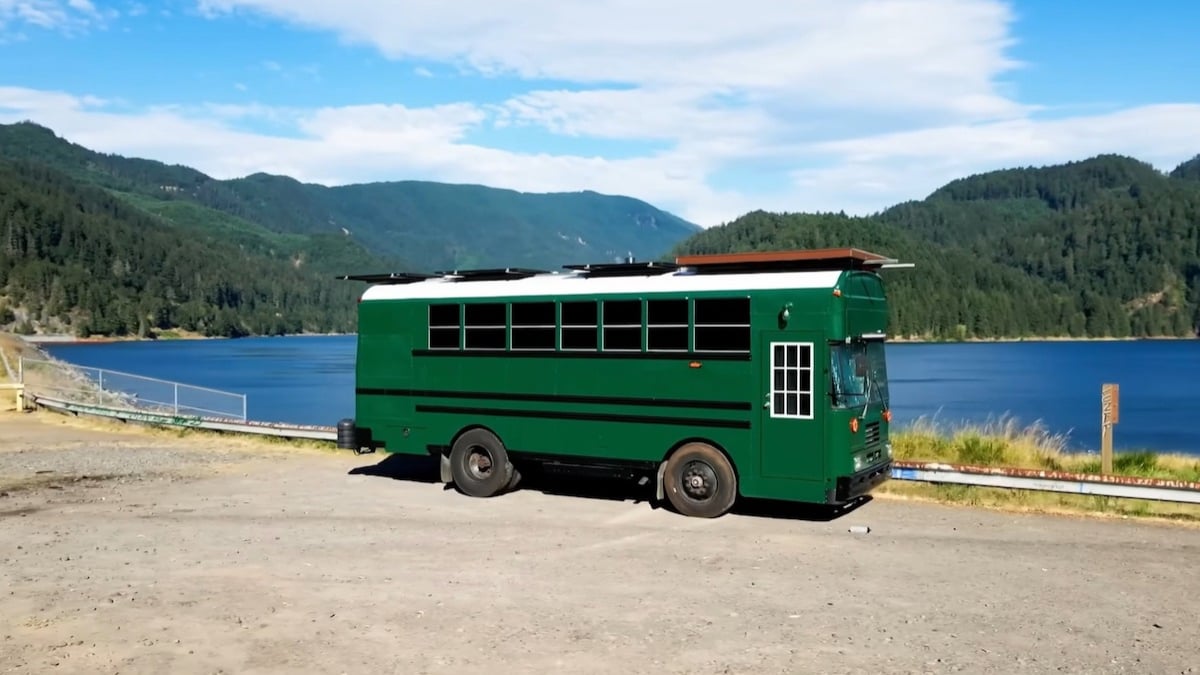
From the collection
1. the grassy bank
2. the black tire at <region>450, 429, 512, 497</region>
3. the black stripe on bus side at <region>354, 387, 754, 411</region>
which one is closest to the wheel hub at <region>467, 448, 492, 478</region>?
the black tire at <region>450, 429, 512, 497</region>

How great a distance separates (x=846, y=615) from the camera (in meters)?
9.02

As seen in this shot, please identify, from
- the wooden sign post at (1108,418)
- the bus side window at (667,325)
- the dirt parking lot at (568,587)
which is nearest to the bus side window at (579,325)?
the bus side window at (667,325)

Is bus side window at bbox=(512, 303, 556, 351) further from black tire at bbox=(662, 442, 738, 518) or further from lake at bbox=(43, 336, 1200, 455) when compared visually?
lake at bbox=(43, 336, 1200, 455)

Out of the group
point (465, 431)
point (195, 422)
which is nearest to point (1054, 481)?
point (465, 431)

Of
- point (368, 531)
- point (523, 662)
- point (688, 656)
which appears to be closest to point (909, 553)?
point (688, 656)

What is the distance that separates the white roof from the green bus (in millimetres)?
28

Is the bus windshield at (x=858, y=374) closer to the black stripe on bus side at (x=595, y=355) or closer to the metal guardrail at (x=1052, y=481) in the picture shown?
the black stripe on bus side at (x=595, y=355)

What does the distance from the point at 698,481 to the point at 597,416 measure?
5.72 ft

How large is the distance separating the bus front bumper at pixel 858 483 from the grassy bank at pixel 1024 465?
4.88ft

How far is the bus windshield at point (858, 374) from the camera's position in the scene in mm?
12625

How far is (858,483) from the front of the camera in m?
12.7

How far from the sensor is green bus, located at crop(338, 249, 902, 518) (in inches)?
501

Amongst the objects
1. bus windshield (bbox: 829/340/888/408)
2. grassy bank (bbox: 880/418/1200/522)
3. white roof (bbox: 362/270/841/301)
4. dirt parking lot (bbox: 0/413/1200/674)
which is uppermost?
white roof (bbox: 362/270/841/301)

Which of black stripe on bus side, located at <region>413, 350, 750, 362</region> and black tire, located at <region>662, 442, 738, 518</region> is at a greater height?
black stripe on bus side, located at <region>413, 350, 750, 362</region>
